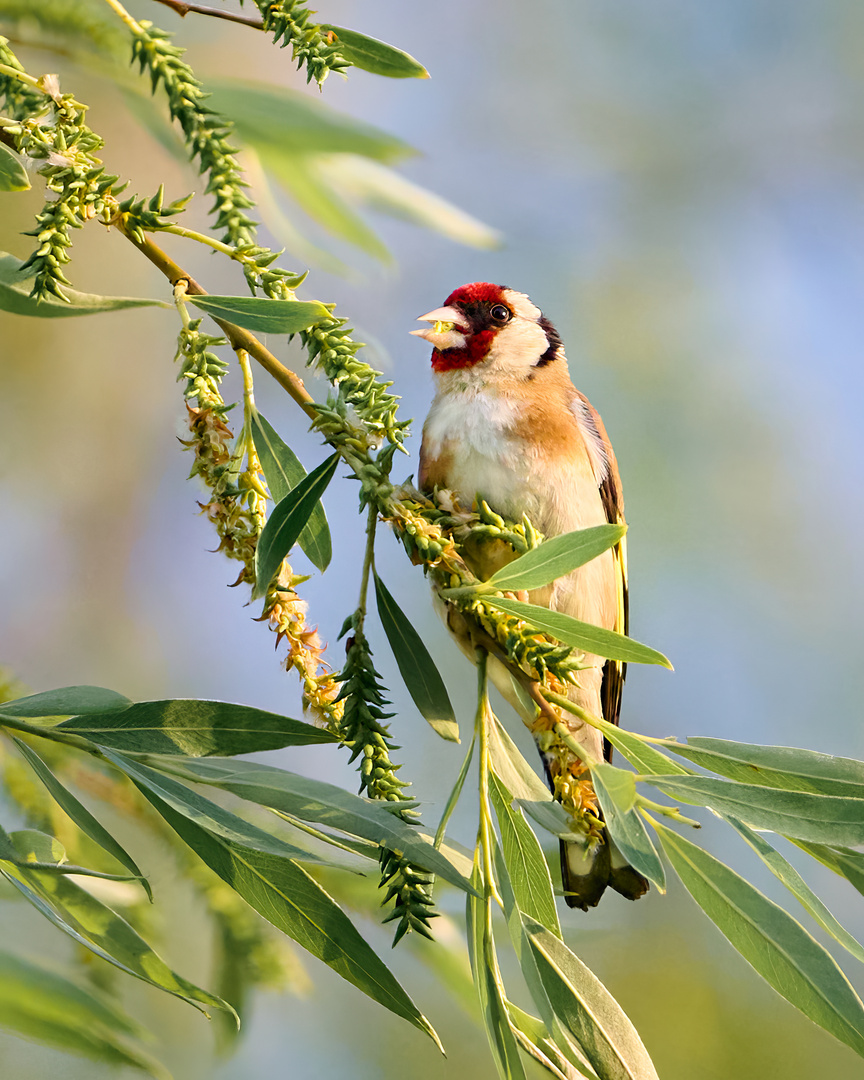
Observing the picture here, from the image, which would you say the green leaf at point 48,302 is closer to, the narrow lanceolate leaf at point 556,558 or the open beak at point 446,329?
the narrow lanceolate leaf at point 556,558

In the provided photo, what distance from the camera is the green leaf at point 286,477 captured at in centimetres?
61

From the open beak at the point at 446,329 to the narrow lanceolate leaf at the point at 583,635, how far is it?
0.59 meters

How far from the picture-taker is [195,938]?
165 centimetres

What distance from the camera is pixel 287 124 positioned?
3.68 feet

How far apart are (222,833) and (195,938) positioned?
1.35 m

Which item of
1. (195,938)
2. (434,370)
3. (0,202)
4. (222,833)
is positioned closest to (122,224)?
(222,833)

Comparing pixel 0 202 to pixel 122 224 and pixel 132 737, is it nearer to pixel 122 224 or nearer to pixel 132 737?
pixel 122 224

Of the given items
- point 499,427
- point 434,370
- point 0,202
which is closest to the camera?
point 499,427

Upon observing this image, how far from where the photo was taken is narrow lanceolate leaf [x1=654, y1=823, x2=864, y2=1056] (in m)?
0.48

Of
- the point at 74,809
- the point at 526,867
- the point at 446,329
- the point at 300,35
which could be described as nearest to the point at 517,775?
the point at 526,867

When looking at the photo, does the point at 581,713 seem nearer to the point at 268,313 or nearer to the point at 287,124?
the point at 268,313

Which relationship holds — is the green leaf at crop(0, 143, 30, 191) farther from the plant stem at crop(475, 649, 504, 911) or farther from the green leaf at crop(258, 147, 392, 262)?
the green leaf at crop(258, 147, 392, 262)

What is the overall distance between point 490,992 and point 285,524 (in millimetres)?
271

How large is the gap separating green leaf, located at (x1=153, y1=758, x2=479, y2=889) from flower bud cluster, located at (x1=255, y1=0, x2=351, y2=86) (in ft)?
1.33
